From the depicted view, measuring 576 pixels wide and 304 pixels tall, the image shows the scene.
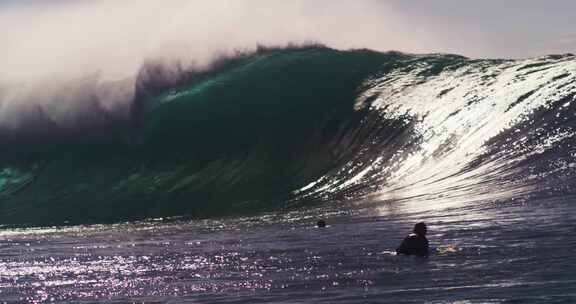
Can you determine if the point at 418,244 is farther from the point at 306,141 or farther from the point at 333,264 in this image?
the point at 306,141

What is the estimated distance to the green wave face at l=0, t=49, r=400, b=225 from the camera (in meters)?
116

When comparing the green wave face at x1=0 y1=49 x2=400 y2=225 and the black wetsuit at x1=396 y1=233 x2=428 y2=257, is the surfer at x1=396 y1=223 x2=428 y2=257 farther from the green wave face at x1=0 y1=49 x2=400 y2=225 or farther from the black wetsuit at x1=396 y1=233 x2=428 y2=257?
the green wave face at x1=0 y1=49 x2=400 y2=225

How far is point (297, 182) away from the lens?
112 m

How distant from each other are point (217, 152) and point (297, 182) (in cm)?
2242

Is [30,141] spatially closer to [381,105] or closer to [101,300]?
[381,105]

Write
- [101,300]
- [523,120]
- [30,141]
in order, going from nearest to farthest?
1. [101,300]
2. [523,120]
3. [30,141]

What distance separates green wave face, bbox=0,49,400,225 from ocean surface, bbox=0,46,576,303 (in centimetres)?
36

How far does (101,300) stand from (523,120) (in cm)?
6447

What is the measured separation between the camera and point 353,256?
47562 millimetres

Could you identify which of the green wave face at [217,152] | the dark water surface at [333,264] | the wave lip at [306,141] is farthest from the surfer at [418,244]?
the green wave face at [217,152]

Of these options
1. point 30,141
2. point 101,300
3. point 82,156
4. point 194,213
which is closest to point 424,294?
point 101,300

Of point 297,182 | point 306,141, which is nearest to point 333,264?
point 297,182

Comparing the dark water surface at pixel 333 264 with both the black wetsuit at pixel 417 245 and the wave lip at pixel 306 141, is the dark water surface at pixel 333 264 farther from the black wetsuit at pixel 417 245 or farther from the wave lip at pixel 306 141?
the wave lip at pixel 306 141

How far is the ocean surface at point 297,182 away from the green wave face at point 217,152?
36 cm
